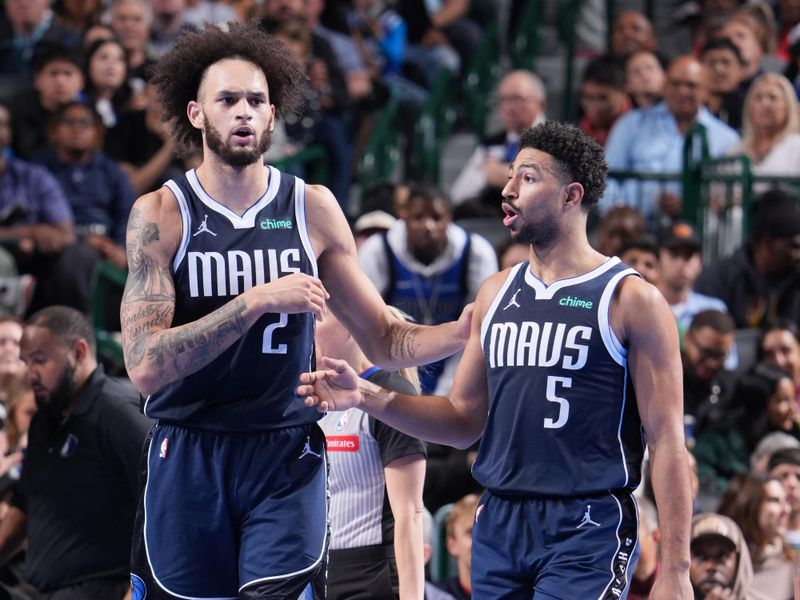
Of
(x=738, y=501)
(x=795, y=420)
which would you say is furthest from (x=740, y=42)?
(x=738, y=501)

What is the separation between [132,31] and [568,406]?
7.86 meters

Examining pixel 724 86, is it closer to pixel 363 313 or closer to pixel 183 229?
pixel 363 313

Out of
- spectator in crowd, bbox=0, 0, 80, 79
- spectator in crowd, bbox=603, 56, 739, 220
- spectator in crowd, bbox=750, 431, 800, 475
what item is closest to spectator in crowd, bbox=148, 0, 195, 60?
spectator in crowd, bbox=0, 0, 80, 79

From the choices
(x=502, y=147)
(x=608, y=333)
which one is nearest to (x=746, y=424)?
(x=502, y=147)

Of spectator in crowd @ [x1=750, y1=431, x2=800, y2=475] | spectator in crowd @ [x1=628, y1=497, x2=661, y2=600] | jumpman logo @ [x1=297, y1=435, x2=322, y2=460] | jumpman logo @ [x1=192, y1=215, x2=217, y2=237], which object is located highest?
jumpman logo @ [x1=192, y1=215, x2=217, y2=237]

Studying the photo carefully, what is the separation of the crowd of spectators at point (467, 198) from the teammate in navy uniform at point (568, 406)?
2.39m

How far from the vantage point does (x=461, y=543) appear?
724cm

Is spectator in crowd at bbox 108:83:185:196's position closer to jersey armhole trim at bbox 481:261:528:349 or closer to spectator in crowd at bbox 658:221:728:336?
spectator in crowd at bbox 658:221:728:336

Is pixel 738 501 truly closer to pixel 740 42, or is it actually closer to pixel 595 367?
pixel 595 367

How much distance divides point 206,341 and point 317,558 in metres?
0.81

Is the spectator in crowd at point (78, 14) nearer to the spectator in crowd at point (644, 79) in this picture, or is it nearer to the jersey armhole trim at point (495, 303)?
the spectator in crowd at point (644, 79)

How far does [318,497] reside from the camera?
4.80 meters

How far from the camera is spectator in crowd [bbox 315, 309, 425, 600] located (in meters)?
5.62

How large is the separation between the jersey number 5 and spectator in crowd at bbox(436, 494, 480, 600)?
2309 millimetres
